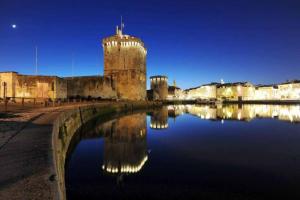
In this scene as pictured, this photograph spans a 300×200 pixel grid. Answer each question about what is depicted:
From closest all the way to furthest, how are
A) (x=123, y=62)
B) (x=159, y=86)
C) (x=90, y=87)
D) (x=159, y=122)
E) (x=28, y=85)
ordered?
(x=28, y=85), (x=159, y=122), (x=90, y=87), (x=123, y=62), (x=159, y=86)

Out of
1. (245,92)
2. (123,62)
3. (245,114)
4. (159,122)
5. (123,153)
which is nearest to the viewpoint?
(123,153)

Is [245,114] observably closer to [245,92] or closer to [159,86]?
[159,86]

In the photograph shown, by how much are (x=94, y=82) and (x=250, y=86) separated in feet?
284

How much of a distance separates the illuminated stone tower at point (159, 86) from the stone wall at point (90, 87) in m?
27.6

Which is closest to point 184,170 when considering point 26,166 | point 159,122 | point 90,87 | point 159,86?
point 26,166

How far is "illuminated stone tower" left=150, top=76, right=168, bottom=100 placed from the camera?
65.6 meters

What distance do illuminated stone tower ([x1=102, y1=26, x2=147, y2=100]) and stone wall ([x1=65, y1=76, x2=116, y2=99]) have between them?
2326 millimetres

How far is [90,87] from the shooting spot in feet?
115

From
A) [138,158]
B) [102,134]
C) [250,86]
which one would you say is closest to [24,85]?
[102,134]

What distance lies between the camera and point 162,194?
643 centimetres

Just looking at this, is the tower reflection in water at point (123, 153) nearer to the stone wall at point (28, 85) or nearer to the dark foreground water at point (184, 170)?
the dark foreground water at point (184, 170)

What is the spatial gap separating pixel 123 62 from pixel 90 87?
8.22 metres

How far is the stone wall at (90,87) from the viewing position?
33.4m

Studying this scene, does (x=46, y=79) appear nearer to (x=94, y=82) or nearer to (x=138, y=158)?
(x=94, y=82)
